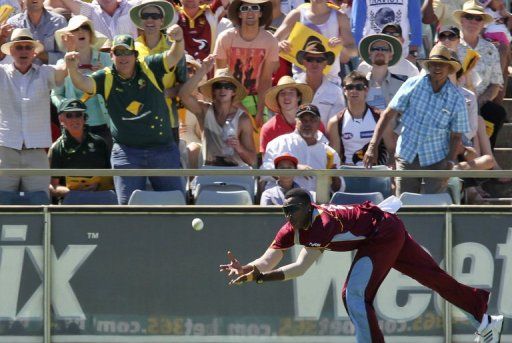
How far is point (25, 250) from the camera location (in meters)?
10.8

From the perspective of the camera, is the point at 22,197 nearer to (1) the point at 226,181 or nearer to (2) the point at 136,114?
(2) the point at 136,114

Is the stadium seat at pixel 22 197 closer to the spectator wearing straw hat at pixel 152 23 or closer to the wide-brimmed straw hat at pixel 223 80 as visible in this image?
the spectator wearing straw hat at pixel 152 23

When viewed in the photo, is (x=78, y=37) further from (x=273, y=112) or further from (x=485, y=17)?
(x=485, y=17)

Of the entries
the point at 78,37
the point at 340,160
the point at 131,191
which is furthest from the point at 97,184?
the point at 340,160

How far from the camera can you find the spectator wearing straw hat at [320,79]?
12.5m

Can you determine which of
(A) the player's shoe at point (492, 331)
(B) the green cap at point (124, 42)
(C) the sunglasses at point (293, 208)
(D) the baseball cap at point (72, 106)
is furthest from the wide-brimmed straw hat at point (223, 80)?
(A) the player's shoe at point (492, 331)

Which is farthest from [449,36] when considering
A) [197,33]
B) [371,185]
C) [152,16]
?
[152,16]

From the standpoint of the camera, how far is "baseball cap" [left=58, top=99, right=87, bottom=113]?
1134 centimetres

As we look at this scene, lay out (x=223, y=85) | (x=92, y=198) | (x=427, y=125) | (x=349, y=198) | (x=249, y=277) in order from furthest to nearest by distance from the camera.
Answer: (x=223, y=85), (x=427, y=125), (x=92, y=198), (x=349, y=198), (x=249, y=277)

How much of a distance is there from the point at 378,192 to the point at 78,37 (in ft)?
11.2

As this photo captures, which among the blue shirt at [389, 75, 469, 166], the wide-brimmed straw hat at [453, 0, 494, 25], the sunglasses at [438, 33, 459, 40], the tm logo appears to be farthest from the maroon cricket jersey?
the wide-brimmed straw hat at [453, 0, 494, 25]

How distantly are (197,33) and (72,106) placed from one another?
241cm

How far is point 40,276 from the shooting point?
35.4 ft

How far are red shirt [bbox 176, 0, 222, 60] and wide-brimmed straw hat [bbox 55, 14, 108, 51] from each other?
1.04 m
